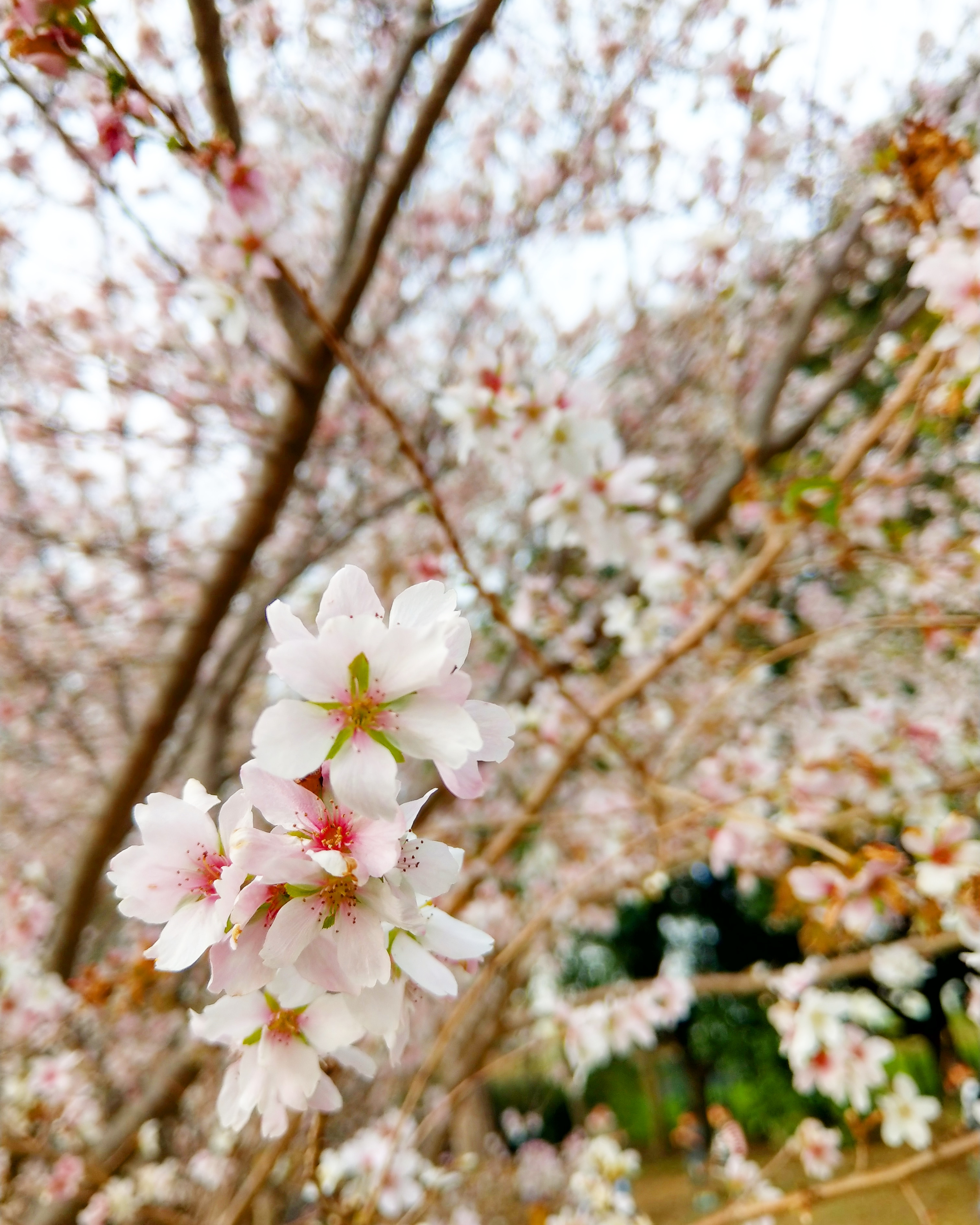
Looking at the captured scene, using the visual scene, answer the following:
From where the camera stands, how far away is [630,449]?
3.99m

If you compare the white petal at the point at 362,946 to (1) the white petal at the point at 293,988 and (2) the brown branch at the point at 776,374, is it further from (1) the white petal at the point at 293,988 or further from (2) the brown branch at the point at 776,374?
(2) the brown branch at the point at 776,374

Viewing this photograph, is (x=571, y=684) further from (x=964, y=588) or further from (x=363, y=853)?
(x=363, y=853)

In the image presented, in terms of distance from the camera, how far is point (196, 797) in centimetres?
64

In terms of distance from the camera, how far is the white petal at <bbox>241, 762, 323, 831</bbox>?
535mm

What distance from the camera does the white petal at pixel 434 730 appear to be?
536mm

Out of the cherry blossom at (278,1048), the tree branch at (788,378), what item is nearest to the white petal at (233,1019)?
the cherry blossom at (278,1048)

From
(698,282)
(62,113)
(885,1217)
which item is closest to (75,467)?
(62,113)

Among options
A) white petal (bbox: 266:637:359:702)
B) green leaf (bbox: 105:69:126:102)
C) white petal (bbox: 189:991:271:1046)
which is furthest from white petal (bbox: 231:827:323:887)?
green leaf (bbox: 105:69:126:102)

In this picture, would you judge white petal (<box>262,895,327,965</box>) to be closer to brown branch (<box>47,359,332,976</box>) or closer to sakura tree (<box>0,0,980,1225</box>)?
sakura tree (<box>0,0,980,1225</box>)

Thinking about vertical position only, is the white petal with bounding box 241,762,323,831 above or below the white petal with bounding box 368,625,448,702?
below

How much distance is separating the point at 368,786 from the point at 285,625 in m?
0.14

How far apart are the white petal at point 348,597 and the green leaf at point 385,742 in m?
0.09

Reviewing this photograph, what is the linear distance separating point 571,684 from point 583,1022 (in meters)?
1.81

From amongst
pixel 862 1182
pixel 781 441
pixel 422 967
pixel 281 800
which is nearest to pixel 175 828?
pixel 281 800
